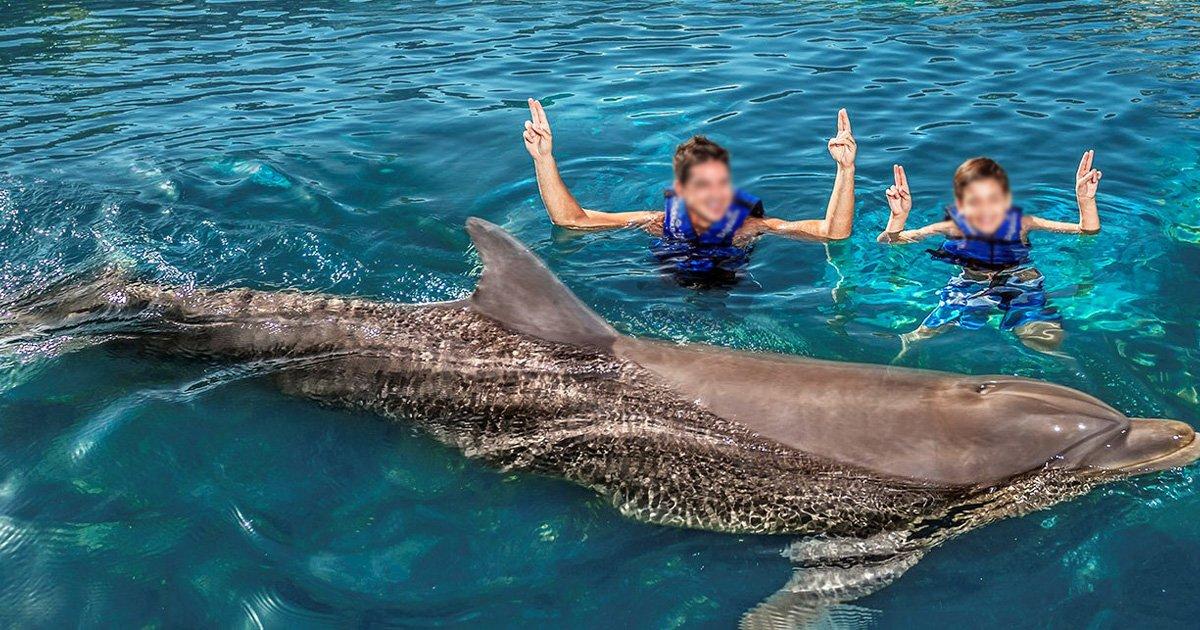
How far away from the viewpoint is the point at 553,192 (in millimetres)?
7809

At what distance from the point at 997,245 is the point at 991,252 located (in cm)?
6

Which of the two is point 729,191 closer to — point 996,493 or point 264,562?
point 996,493

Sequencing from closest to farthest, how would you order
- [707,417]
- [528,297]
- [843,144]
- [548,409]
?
[707,417], [548,409], [528,297], [843,144]

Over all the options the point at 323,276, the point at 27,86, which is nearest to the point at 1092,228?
the point at 323,276

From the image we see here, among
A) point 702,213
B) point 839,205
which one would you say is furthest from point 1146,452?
point 702,213

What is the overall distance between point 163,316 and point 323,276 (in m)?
1.41

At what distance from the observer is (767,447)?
5012 mm

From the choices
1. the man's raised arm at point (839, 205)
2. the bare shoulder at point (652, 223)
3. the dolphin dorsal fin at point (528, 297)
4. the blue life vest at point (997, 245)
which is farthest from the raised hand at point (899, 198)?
the dolphin dorsal fin at point (528, 297)

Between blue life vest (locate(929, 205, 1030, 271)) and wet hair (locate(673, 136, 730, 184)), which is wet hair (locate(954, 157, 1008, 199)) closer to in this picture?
blue life vest (locate(929, 205, 1030, 271))

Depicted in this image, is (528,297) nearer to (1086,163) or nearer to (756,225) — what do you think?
(756,225)

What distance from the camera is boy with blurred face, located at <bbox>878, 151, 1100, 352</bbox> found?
6.75 metres

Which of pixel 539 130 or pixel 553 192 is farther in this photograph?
pixel 553 192

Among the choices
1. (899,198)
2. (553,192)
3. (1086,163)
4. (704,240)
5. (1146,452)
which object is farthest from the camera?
(553,192)

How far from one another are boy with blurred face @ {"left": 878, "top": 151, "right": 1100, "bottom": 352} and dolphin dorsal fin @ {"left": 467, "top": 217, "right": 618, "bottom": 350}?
2407 millimetres
